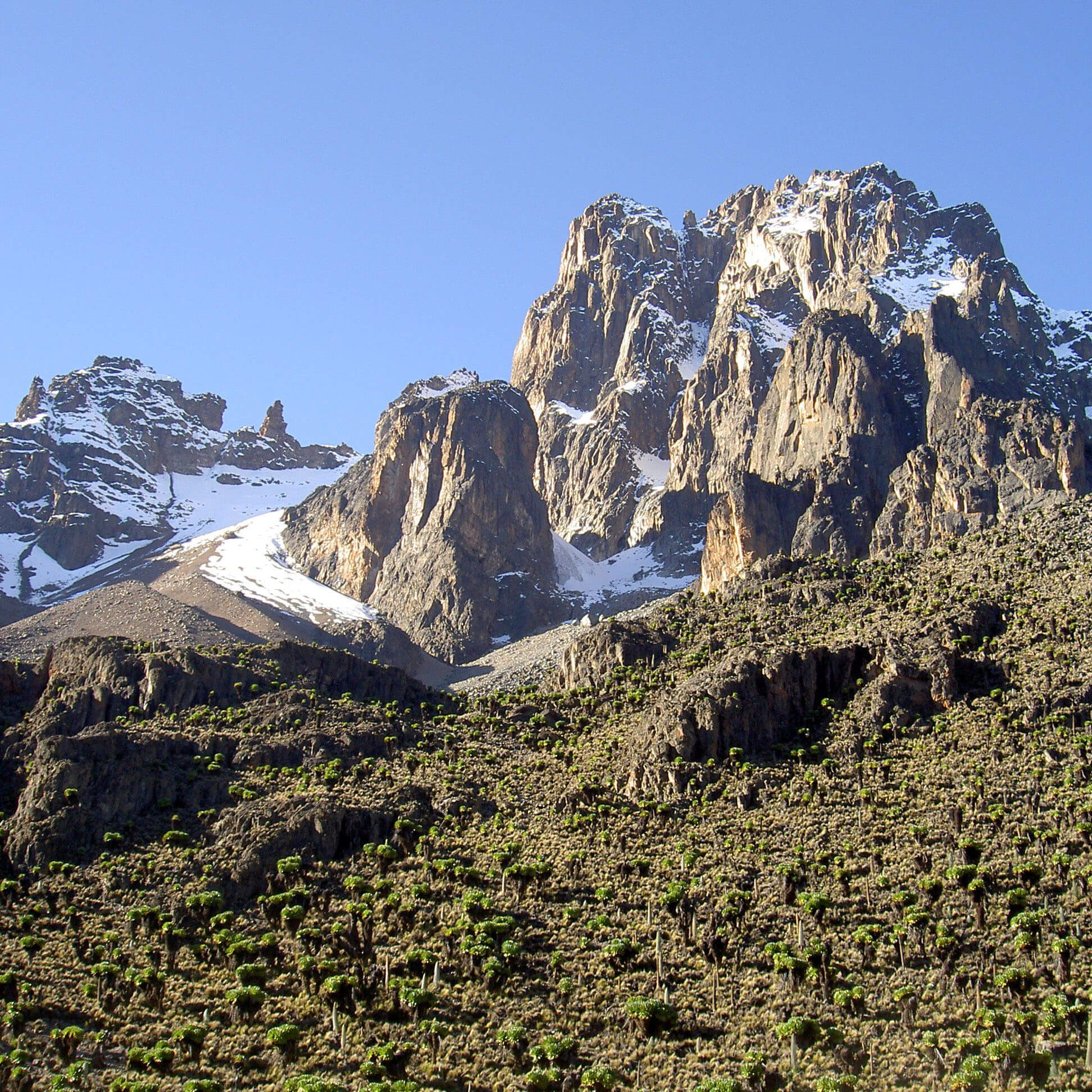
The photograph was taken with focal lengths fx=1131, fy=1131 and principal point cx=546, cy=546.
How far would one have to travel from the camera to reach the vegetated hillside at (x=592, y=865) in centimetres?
5369

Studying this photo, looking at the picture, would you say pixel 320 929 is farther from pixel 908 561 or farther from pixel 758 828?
pixel 908 561

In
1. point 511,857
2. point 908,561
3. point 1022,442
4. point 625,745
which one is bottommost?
point 511,857

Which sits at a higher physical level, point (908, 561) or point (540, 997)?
point (908, 561)

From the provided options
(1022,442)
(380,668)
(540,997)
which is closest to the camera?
(540,997)

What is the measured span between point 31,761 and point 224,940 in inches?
1305

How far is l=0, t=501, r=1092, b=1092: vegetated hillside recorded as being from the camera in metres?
53.7

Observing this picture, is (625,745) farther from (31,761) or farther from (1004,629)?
(31,761)

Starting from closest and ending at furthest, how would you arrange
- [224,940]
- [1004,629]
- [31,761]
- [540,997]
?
[540,997] → [224,940] → [31,761] → [1004,629]

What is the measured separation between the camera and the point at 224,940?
64.7 meters

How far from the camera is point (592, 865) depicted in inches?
2869

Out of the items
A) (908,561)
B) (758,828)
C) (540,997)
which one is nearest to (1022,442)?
(908,561)

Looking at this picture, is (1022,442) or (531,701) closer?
(531,701)

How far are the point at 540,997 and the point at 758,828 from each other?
22404mm

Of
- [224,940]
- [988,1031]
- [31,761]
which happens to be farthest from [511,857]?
[31,761]
